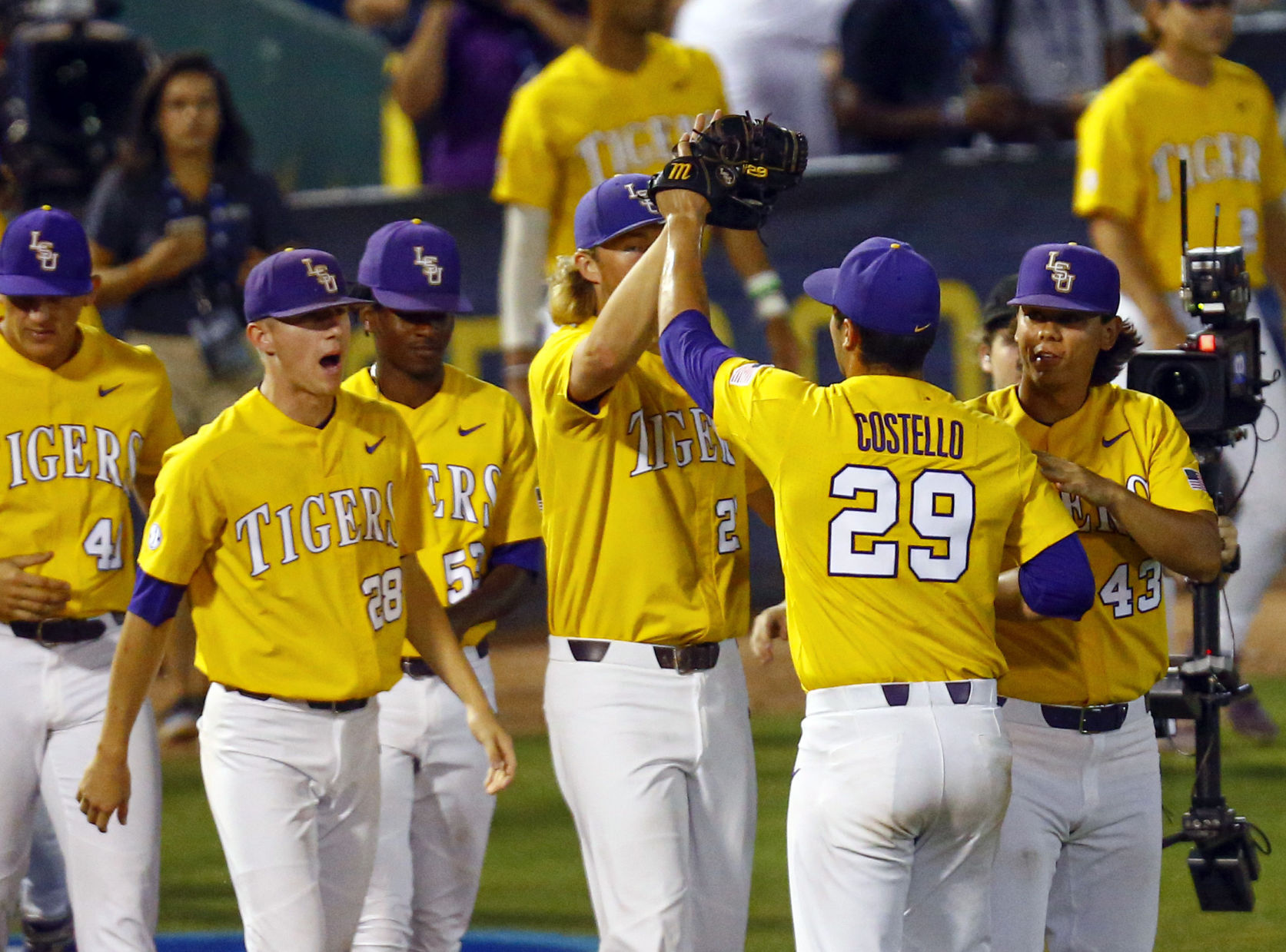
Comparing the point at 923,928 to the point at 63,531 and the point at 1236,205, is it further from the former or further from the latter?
the point at 1236,205

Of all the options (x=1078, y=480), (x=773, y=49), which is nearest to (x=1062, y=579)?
(x=1078, y=480)

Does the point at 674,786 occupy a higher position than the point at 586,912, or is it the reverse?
the point at 674,786

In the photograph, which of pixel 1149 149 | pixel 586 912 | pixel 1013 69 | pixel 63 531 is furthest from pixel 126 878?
pixel 1013 69

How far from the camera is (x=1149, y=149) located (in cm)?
721

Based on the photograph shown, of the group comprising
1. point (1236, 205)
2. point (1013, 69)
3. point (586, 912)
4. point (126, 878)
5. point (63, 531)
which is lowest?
point (586, 912)

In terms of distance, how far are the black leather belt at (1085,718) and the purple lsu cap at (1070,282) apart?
2.85ft

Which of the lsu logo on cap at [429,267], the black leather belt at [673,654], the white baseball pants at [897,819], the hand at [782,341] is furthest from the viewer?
the hand at [782,341]

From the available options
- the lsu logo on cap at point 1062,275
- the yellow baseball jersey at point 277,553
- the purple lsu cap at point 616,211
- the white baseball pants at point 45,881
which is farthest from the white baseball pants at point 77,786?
the lsu logo on cap at point 1062,275

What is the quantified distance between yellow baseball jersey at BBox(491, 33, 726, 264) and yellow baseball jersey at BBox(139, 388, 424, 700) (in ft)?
9.78

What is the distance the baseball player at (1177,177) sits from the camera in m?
7.17

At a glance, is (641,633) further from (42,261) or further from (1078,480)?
(42,261)

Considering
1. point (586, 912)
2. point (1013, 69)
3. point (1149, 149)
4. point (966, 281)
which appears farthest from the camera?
point (1013, 69)

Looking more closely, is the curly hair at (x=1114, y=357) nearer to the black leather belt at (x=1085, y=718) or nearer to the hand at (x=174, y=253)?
the black leather belt at (x=1085, y=718)

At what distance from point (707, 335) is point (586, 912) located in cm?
265
